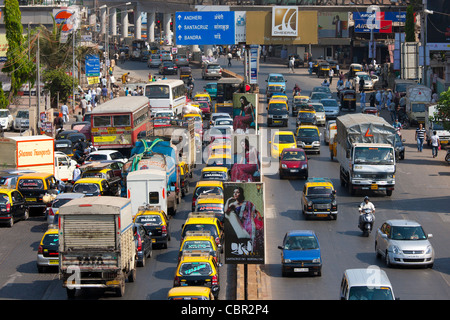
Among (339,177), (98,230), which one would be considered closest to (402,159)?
(339,177)

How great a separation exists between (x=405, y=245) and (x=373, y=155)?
13116mm

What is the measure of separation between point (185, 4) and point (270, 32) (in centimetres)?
5323

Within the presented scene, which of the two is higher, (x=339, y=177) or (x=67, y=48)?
(x=67, y=48)

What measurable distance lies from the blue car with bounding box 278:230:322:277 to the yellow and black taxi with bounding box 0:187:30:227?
13.3 m

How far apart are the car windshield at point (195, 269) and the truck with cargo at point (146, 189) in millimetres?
9796

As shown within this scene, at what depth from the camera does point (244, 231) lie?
25.0 meters

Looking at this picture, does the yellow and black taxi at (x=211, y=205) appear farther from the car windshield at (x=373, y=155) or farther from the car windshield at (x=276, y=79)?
the car windshield at (x=276, y=79)

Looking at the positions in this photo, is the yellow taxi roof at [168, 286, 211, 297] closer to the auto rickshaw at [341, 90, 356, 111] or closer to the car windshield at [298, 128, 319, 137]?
the car windshield at [298, 128, 319, 137]

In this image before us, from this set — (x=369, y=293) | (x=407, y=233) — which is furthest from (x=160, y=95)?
(x=369, y=293)

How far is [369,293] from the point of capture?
21641mm

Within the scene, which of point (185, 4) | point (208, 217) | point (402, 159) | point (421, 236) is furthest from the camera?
point (185, 4)

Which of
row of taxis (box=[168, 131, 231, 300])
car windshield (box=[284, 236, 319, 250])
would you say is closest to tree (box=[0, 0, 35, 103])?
row of taxis (box=[168, 131, 231, 300])

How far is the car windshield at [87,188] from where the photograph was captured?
38312 millimetres

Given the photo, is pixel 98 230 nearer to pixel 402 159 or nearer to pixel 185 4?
pixel 402 159
